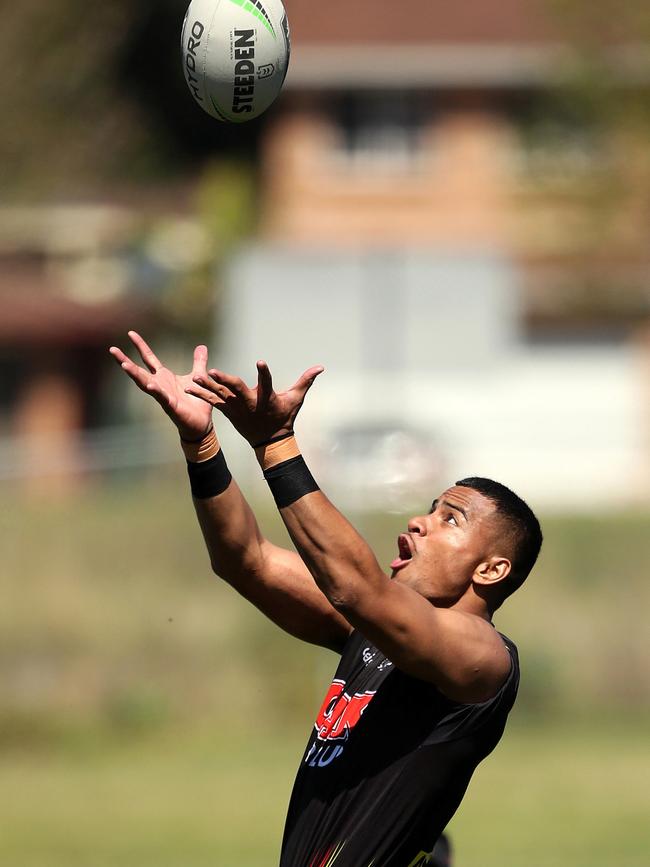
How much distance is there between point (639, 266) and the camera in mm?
30750

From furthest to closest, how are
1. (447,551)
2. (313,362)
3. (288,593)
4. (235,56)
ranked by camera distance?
(313,362) → (235,56) → (288,593) → (447,551)

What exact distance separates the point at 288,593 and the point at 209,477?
0.55 m

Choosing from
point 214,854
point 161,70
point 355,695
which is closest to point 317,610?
point 355,695

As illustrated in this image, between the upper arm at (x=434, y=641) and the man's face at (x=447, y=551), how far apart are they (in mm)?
166

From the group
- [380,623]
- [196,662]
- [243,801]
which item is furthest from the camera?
[196,662]

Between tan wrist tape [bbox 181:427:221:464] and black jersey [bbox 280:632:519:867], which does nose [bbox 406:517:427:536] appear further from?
tan wrist tape [bbox 181:427:221:464]

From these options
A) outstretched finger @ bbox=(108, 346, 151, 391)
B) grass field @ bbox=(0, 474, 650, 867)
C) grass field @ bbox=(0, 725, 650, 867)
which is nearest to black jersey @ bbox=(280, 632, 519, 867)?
outstretched finger @ bbox=(108, 346, 151, 391)

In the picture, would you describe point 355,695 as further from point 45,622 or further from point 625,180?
point 625,180

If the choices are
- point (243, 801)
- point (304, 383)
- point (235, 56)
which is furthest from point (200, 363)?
point (243, 801)

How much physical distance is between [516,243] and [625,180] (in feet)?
18.5

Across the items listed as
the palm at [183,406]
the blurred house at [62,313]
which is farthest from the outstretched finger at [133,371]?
the blurred house at [62,313]

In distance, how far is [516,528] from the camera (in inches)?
222

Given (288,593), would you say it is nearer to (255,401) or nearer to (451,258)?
(255,401)

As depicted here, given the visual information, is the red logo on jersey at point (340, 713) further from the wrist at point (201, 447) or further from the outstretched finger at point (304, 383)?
the outstretched finger at point (304, 383)
